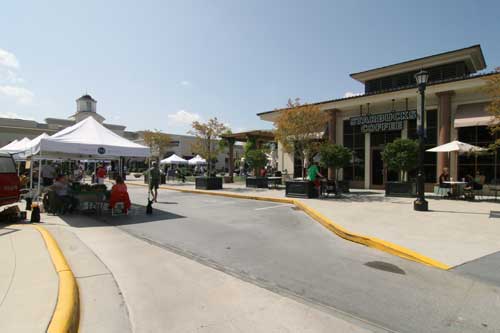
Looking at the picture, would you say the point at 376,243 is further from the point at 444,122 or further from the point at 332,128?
the point at 332,128

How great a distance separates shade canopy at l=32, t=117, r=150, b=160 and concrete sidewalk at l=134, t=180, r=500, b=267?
7489 millimetres

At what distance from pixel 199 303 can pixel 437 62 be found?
21466mm

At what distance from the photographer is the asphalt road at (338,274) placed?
3.39 meters

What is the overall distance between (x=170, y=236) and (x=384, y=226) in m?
5.56

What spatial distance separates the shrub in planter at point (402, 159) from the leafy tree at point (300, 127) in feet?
13.0

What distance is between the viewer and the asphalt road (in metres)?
3.39

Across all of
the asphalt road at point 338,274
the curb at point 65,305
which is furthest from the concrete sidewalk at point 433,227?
the curb at point 65,305

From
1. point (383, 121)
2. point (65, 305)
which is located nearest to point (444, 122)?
point (383, 121)

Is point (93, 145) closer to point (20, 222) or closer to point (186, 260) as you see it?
point (20, 222)

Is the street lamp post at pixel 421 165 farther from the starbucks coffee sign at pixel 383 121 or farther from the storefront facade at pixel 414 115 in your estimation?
the starbucks coffee sign at pixel 383 121

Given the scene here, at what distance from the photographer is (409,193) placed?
14820 mm

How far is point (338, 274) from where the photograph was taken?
4621mm

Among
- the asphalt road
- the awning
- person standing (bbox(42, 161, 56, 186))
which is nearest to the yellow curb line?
the asphalt road

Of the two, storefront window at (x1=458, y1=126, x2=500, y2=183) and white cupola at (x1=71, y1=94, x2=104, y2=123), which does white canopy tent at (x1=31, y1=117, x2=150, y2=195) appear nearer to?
storefront window at (x1=458, y1=126, x2=500, y2=183)
